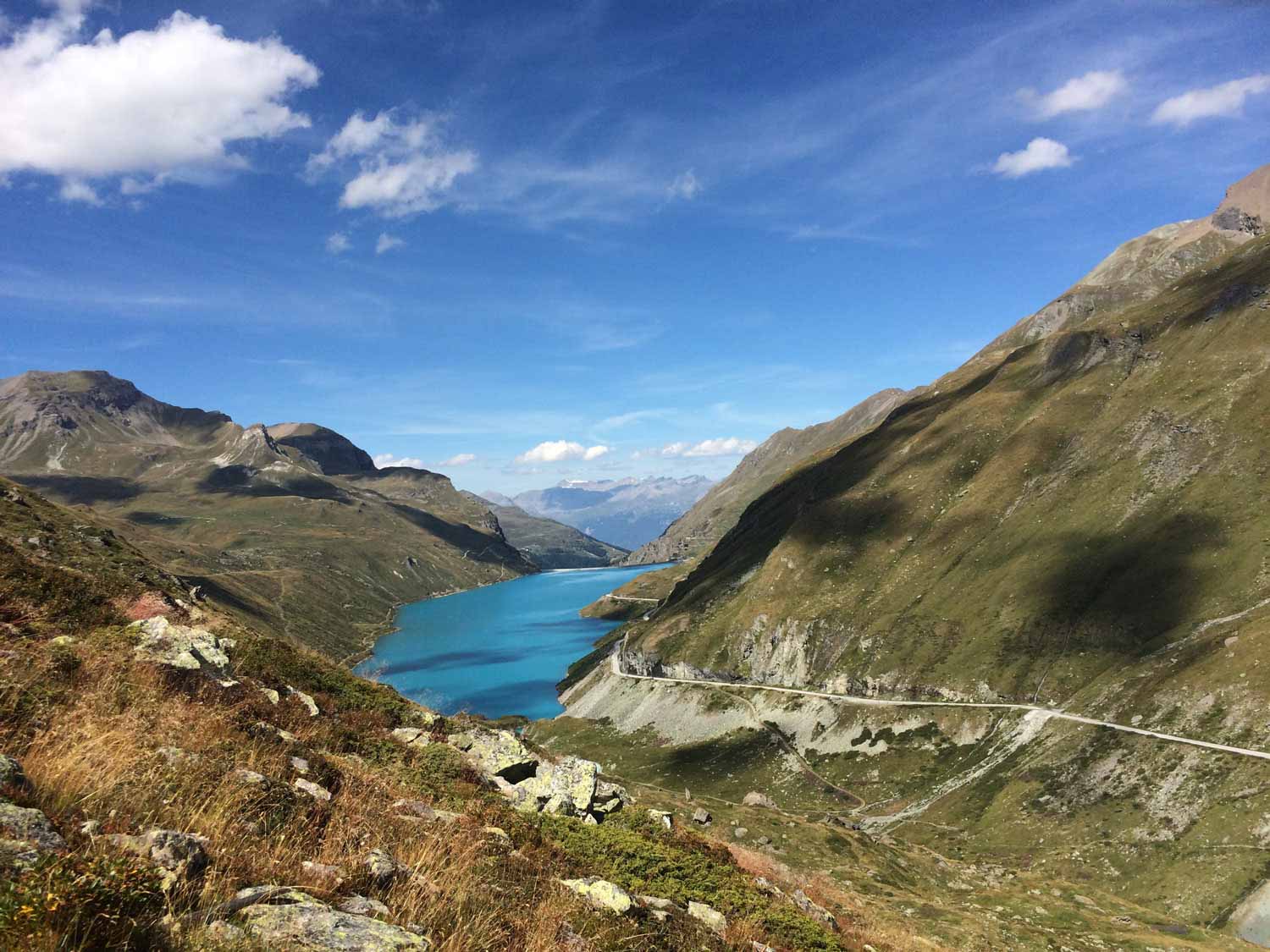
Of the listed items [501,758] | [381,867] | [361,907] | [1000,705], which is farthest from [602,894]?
[1000,705]

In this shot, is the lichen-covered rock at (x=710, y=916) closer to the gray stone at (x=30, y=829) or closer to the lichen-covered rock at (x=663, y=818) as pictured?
the lichen-covered rock at (x=663, y=818)

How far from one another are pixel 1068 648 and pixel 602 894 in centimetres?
14324

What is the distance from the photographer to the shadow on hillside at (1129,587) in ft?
385

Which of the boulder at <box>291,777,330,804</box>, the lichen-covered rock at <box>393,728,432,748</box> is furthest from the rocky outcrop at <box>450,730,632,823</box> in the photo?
the boulder at <box>291,777,330,804</box>

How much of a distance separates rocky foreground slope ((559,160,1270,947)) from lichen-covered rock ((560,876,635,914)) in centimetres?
9108

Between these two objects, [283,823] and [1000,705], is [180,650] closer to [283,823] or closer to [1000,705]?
[283,823]

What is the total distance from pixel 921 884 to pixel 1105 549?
9795 cm

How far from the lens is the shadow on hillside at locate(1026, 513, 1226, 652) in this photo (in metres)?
117

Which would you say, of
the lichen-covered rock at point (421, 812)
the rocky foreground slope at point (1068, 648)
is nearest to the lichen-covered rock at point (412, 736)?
the lichen-covered rock at point (421, 812)

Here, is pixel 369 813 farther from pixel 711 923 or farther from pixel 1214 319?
pixel 1214 319

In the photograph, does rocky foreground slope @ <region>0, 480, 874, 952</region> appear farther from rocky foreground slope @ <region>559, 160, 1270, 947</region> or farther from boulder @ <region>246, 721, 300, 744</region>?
rocky foreground slope @ <region>559, 160, 1270, 947</region>

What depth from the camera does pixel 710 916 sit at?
53.2 feet

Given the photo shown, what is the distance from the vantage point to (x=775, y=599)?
632ft

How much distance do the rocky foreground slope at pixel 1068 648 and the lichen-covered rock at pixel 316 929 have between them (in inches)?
3854
